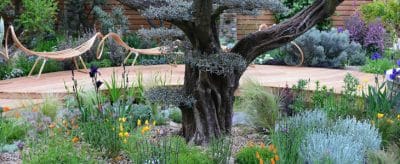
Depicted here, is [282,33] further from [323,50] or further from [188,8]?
[323,50]

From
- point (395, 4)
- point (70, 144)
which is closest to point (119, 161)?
point (70, 144)

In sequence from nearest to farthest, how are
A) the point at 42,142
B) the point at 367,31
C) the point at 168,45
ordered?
the point at 42,142
the point at 168,45
the point at 367,31

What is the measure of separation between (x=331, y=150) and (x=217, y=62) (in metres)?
1.20

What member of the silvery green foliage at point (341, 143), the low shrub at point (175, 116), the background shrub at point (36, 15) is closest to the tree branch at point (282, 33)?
the silvery green foliage at point (341, 143)

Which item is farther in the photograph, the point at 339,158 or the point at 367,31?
the point at 367,31

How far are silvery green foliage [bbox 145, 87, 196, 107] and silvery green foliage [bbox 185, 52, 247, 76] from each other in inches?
11.0

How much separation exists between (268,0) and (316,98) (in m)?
1.32

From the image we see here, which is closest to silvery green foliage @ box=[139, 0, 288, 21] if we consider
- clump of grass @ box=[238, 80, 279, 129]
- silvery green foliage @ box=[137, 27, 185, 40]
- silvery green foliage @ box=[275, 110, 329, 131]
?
silvery green foliage @ box=[137, 27, 185, 40]

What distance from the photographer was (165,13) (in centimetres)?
395

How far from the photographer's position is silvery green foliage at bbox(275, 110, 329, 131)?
3794 millimetres

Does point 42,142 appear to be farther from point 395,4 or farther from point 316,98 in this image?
point 395,4

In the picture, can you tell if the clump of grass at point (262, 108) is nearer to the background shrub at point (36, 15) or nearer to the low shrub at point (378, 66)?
the low shrub at point (378, 66)

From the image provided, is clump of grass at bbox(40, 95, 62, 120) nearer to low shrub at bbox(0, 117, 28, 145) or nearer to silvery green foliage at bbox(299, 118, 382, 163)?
low shrub at bbox(0, 117, 28, 145)

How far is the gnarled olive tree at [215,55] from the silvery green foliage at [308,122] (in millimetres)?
566
